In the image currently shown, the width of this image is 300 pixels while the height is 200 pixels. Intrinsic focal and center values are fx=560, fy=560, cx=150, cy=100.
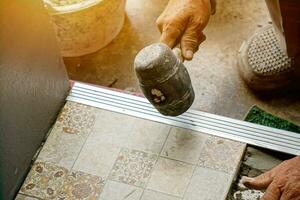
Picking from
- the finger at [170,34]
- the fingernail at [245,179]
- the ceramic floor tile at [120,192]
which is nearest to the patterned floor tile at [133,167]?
the ceramic floor tile at [120,192]

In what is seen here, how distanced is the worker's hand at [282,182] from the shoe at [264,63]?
1035mm

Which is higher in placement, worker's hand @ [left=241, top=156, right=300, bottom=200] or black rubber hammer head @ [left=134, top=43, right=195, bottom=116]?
black rubber hammer head @ [left=134, top=43, right=195, bottom=116]

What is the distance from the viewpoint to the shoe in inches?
127

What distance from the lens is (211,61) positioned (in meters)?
3.54

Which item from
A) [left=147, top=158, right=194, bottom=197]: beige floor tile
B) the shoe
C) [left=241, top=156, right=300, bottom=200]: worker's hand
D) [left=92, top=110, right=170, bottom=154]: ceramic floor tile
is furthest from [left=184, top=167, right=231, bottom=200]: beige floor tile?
the shoe

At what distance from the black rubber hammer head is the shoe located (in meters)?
0.93

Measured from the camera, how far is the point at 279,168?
229 centimetres

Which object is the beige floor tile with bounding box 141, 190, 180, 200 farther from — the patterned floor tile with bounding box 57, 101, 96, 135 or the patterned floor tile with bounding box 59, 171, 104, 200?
the patterned floor tile with bounding box 57, 101, 96, 135

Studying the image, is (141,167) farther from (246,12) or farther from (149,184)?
(246,12)

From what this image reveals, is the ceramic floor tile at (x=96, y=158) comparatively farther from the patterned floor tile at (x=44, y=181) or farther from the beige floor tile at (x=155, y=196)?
the beige floor tile at (x=155, y=196)

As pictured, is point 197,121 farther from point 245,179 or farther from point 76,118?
point 76,118

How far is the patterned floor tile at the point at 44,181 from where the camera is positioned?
247cm

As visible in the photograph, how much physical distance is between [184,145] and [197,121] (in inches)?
6.1

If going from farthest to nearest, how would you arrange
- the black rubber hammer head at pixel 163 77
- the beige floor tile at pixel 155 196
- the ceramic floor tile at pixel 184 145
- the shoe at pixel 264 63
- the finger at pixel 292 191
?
the shoe at pixel 264 63, the ceramic floor tile at pixel 184 145, the beige floor tile at pixel 155 196, the black rubber hammer head at pixel 163 77, the finger at pixel 292 191
